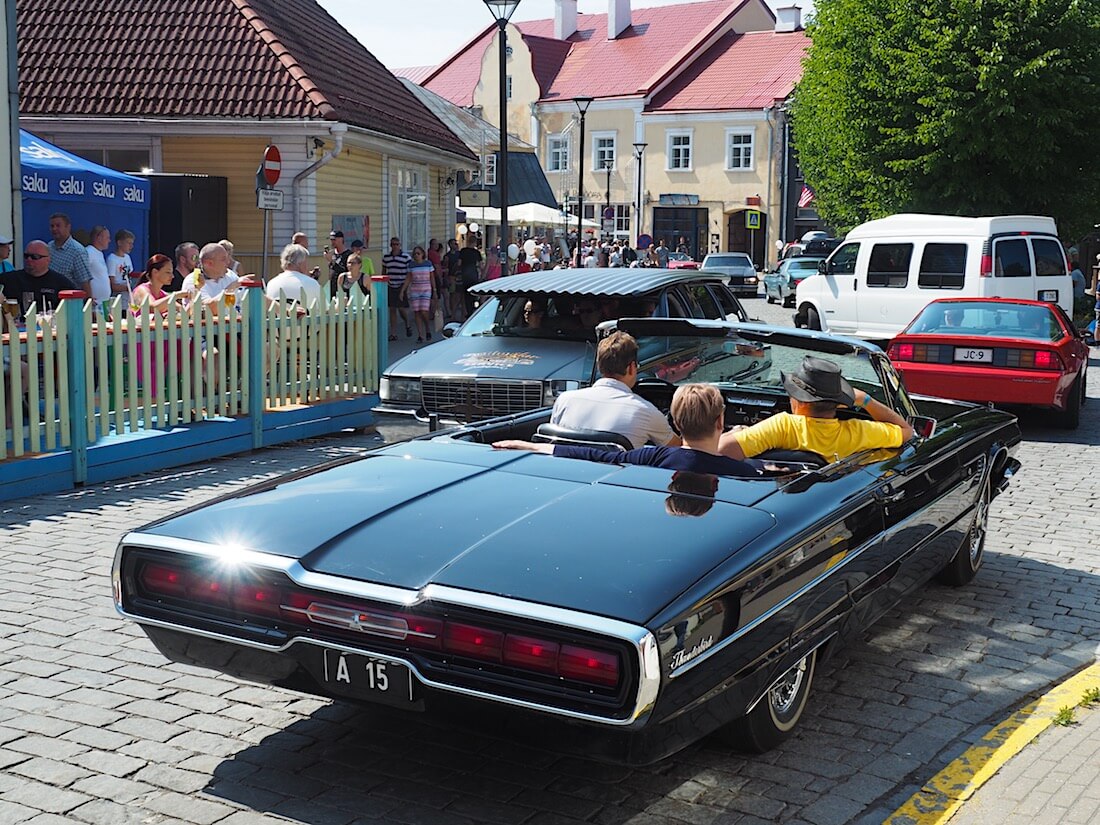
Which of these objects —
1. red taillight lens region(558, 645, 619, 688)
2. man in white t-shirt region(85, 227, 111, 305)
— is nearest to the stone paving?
red taillight lens region(558, 645, 619, 688)

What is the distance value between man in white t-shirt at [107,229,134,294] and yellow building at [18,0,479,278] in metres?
5.73

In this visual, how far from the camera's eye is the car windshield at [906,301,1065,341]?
41.4ft

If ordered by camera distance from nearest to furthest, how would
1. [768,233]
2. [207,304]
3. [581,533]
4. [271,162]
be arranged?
[581,533] < [207,304] < [271,162] < [768,233]

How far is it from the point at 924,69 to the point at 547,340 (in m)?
18.8

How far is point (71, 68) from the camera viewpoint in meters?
21.0

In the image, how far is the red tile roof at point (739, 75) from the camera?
5797 cm

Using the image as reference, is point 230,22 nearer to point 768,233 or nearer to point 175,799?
point 175,799

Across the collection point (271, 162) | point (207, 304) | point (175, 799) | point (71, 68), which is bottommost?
point (175, 799)

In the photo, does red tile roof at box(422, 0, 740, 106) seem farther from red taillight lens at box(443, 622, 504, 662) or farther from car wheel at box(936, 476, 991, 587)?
red taillight lens at box(443, 622, 504, 662)

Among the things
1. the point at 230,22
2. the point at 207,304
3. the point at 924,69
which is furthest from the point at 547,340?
the point at 924,69

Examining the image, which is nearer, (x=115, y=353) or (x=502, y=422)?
(x=502, y=422)

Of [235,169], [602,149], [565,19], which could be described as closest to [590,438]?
[235,169]

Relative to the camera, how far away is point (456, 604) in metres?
3.59

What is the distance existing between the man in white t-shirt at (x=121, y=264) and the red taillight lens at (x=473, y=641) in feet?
37.9
